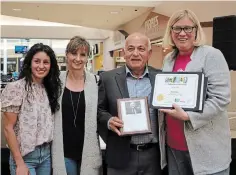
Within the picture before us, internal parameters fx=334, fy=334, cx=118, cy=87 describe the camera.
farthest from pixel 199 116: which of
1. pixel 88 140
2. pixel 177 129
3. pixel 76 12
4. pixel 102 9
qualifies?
pixel 76 12

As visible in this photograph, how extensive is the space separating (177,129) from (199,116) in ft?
0.75

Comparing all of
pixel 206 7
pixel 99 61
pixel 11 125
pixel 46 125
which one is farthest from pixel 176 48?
pixel 99 61

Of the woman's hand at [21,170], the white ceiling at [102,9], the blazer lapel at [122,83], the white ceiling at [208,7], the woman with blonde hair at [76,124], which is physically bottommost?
the woman's hand at [21,170]

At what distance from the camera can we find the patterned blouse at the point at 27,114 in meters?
2.10

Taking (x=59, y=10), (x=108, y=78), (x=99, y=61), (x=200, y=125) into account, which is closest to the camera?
(x=200, y=125)

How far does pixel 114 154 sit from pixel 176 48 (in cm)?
80

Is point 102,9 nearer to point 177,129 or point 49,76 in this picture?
point 49,76

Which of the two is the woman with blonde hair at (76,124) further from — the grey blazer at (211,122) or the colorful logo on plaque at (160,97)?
the grey blazer at (211,122)

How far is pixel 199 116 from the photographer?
6.07 feet

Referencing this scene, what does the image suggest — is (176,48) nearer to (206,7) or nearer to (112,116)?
(112,116)

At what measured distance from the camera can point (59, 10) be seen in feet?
38.9

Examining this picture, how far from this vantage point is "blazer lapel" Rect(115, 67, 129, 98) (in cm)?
219

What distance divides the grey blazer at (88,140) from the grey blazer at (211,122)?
687 mm

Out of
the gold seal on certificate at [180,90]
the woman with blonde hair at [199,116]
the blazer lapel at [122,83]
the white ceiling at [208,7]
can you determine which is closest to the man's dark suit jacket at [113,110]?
the blazer lapel at [122,83]
